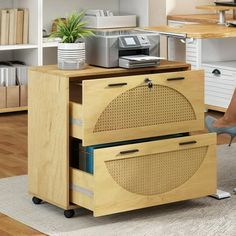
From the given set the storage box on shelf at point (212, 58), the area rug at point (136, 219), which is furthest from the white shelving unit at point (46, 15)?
the area rug at point (136, 219)

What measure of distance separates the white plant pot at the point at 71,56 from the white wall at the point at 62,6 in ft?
9.78

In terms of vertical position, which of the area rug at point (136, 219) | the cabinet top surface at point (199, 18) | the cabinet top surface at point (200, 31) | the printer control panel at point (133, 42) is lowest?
the area rug at point (136, 219)

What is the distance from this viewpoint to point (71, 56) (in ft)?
13.0

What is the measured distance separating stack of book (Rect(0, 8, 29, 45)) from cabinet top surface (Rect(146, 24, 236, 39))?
5.49 ft

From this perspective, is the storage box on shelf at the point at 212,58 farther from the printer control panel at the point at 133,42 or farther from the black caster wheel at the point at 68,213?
the black caster wheel at the point at 68,213

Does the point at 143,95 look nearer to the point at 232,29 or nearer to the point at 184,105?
the point at 184,105

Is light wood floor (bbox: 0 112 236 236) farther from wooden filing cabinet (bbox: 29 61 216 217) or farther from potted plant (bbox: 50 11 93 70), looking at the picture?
potted plant (bbox: 50 11 93 70)

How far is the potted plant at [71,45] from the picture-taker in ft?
13.0

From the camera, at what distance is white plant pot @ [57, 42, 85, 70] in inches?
156

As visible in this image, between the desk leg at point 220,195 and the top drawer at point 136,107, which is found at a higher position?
the top drawer at point 136,107

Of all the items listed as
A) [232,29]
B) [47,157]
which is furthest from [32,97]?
[232,29]

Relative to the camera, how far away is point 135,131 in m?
3.98

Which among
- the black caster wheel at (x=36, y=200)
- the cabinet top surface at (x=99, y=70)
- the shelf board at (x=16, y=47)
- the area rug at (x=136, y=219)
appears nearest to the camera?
the area rug at (x=136, y=219)

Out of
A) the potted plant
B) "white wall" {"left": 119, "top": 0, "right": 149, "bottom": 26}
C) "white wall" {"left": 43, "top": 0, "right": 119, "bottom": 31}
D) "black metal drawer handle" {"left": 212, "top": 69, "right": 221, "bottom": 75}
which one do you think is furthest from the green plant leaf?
"white wall" {"left": 119, "top": 0, "right": 149, "bottom": 26}
